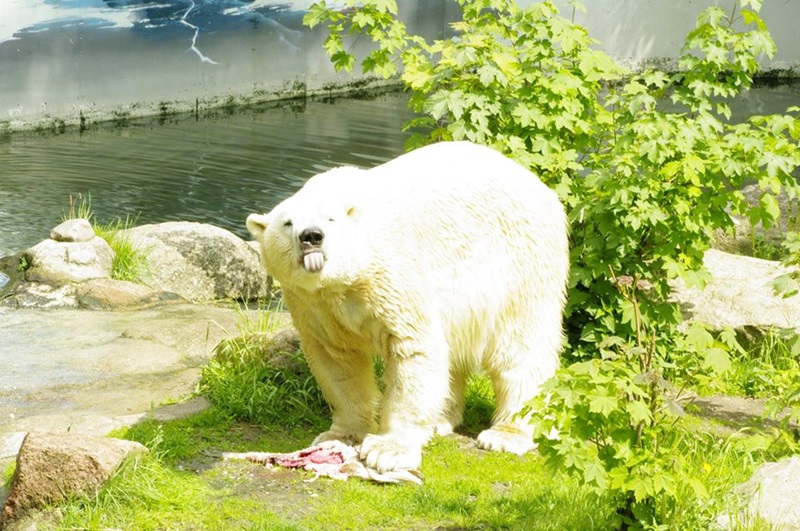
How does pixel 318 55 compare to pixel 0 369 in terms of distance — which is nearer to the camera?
pixel 0 369

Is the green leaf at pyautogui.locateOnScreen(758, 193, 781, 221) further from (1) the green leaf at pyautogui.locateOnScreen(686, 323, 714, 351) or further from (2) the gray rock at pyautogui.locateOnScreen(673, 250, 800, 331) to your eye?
(1) the green leaf at pyautogui.locateOnScreen(686, 323, 714, 351)

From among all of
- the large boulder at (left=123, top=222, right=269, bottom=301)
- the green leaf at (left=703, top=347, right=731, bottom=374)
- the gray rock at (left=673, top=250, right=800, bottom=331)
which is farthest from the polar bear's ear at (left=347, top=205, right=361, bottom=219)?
the large boulder at (left=123, top=222, right=269, bottom=301)

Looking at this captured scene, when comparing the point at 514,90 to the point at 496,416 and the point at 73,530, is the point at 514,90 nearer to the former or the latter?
the point at 496,416

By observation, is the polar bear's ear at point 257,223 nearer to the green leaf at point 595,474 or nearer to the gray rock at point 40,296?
the green leaf at point 595,474

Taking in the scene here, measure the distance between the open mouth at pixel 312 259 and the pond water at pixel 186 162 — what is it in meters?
6.81

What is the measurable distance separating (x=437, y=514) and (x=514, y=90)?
3.38 meters

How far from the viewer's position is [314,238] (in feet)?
16.9

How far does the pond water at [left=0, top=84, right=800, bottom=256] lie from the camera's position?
13039 millimetres

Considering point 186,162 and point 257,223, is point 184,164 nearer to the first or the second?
point 186,162

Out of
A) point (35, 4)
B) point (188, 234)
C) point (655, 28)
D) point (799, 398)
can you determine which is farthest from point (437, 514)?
point (655, 28)

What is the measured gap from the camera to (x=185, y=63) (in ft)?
63.2

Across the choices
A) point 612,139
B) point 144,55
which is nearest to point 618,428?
point 612,139

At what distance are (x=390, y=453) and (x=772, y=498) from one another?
186cm

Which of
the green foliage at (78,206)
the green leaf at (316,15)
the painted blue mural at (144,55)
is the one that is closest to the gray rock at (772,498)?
the green leaf at (316,15)
